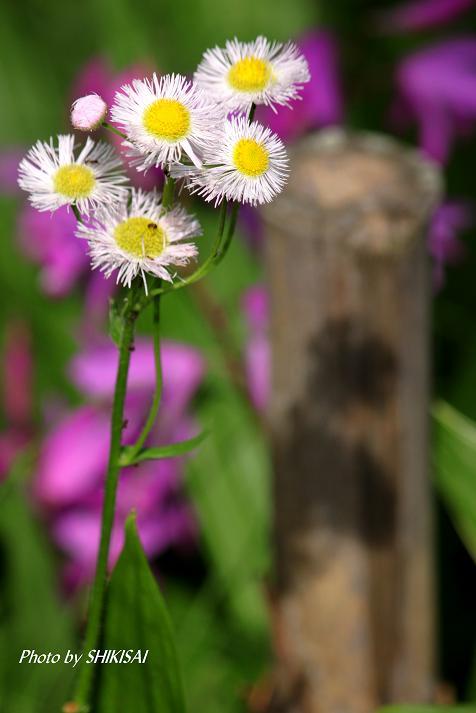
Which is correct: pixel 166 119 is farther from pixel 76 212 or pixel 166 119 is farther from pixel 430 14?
pixel 430 14

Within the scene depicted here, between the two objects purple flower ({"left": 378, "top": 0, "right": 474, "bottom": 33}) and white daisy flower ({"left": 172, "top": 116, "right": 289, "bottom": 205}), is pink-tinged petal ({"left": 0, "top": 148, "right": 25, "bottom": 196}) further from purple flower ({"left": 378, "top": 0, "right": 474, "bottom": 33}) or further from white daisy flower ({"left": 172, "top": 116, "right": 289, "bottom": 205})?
white daisy flower ({"left": 172, "top": 116, "right": 289, "bottom": 205})

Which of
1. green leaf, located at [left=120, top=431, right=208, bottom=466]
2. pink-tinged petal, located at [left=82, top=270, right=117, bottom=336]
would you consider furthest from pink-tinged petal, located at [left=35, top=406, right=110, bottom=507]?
green leaf, located at [left=120, top=431, right=208, bottom=466]

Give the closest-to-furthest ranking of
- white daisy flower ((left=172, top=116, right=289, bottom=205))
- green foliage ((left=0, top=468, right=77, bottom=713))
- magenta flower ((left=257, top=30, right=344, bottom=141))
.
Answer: white daisy flower ((left=172, top=116, right=289, bottom=205)) < green foliage ((left=0, top=468, right=77, bottom=713)) < magenta flower ((left=257, top=30, right=344, bottom=141))

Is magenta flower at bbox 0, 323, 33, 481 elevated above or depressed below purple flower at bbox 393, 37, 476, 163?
below

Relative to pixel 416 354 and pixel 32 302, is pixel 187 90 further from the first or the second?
pixel 32 302

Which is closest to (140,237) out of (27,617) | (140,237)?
(140,237)

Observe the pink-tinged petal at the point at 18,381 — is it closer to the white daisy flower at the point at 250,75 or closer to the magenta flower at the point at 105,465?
the magenta flower at the point at 105,465

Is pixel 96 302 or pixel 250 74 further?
pixel 96 302

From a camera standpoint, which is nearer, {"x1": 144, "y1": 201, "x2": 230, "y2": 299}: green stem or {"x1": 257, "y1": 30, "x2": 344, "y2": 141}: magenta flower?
{"x1": 144, "y1": 201, "x2": 230, "y2": 299}: green stem
